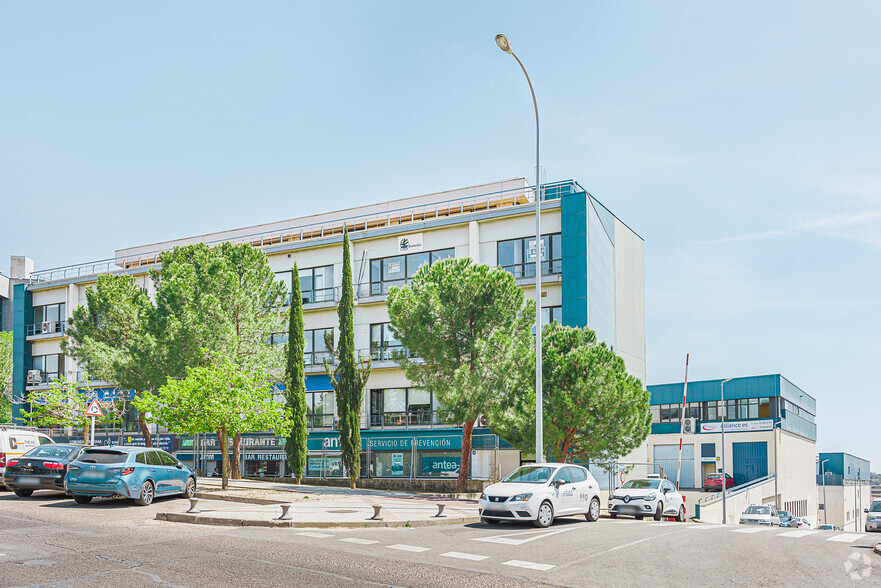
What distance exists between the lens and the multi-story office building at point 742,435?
63.1 meters

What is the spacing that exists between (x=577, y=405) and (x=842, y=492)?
73743mm

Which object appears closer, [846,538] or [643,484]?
[846,538]

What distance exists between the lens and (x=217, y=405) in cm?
2531

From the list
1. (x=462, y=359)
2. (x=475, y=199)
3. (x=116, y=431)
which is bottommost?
(x=116, y=431)

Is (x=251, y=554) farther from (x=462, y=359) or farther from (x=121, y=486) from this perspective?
(x=462, y=359)

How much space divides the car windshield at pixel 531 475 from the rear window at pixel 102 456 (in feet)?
31.1

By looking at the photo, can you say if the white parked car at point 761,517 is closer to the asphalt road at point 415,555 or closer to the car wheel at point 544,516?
the asphalt road at point 415,555

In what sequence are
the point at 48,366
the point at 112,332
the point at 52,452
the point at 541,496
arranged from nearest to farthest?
the point at 541,496
the point at 52,452
the point at 112,332
the point at 48,366

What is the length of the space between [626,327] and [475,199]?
10650mm

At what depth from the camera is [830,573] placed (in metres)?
11.0

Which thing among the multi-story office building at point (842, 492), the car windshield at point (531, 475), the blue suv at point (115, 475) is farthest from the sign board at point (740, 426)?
the blue suv at point (115, 475)

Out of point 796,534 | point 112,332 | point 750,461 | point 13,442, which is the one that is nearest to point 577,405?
point 796,534

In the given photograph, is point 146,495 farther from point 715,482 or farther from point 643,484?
point 715,482

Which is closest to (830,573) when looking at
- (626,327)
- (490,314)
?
(490,314)
